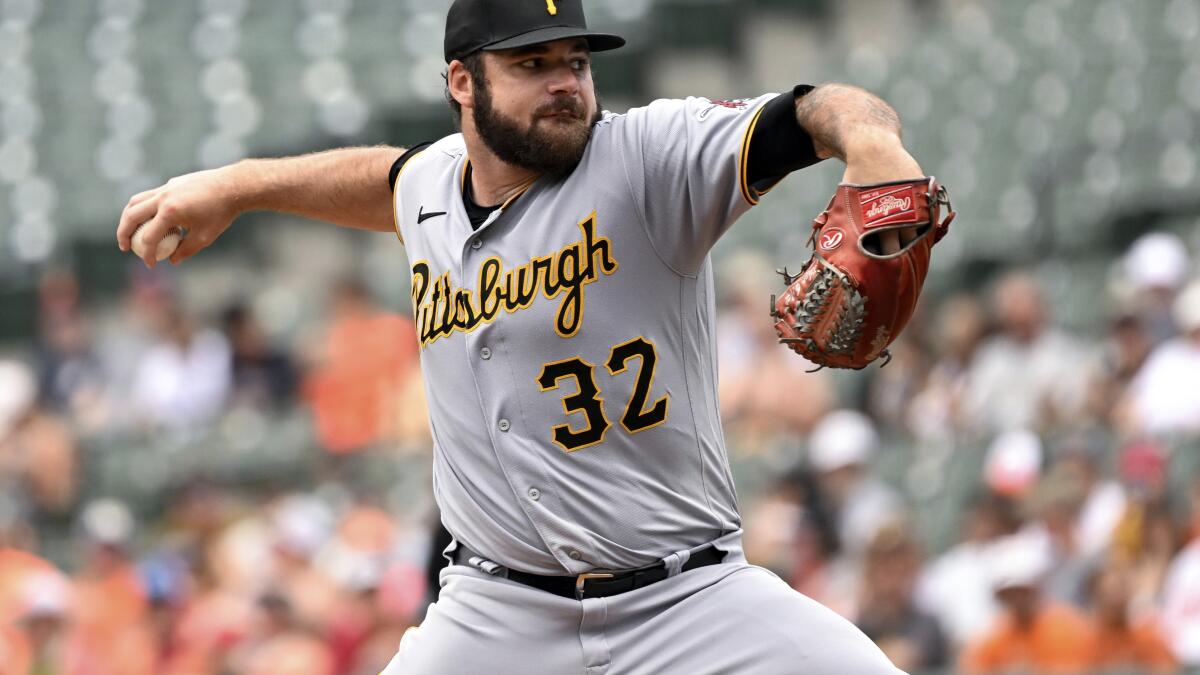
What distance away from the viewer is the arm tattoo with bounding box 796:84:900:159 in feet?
10.2

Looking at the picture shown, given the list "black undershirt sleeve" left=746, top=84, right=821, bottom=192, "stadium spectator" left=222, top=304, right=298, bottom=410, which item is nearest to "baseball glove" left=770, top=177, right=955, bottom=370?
"black undershirt sleeve" left=746, top=84, right=821, bottom=192

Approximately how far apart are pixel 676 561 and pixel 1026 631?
132 inches

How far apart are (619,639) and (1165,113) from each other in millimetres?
7770

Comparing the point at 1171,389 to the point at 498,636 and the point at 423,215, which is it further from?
the point at 498,636

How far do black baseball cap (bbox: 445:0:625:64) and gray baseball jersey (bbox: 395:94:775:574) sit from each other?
7.6 inches

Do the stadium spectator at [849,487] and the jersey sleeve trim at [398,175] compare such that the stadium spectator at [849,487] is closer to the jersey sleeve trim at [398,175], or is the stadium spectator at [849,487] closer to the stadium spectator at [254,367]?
the stadium spectator at [254,367]

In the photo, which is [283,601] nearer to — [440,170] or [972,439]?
[972,439]

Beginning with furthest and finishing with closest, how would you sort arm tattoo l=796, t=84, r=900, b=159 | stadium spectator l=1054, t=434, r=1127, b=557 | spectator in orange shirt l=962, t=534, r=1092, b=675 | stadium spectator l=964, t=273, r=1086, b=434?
1. stadium spectator l=964, t=273, r=1086, b=434
2. stadium spectator l=1054, t=434, r=1127, b=557
3. spectator in orange shirt l=962, t=534, r=1092, b=675
4. arm tattoo l=796, t=84, r=900, b=159

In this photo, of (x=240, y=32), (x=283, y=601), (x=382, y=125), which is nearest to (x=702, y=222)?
(x=283, y=601)

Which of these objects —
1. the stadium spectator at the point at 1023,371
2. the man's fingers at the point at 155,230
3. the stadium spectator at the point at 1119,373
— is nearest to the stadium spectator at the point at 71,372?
the stadium spectator at the point at 1023,371

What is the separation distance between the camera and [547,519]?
3648 millimetres

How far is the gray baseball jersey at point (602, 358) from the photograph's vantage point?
3.61 meters

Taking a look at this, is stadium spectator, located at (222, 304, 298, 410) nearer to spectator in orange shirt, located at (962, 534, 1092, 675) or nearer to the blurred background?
the blurred background

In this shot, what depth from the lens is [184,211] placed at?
404 cm
